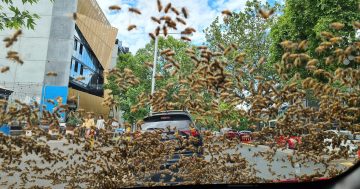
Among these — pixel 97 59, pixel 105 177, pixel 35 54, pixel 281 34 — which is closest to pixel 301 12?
pixel 281 34

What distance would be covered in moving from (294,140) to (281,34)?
642 inches

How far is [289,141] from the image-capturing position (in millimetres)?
4812

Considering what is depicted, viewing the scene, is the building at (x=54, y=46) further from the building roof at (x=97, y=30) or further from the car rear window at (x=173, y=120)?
the car rear window at (x=173, y=120)

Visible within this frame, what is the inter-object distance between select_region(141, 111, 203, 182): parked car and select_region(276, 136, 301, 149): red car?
49.3 inches

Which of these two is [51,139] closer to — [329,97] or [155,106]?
[155,106]

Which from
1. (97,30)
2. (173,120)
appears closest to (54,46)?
(97,30)

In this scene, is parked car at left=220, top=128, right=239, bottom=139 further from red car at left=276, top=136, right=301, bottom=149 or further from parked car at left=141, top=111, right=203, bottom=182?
red car at left=276, top=136, right=301, bottom=149

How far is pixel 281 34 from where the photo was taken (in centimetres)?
1975

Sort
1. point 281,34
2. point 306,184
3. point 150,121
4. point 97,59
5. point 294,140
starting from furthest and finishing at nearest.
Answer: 1. point 97,59
2. point 281,34
3. point 150,121
4. point 294,140
5. point 306,184

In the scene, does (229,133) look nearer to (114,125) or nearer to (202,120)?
(202,120)

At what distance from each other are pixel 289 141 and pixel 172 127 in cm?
227

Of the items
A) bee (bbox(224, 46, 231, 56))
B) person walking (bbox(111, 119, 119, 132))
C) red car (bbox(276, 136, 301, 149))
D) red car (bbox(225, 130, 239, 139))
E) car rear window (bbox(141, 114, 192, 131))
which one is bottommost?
red car (bbox(276, 136, 301, 149))

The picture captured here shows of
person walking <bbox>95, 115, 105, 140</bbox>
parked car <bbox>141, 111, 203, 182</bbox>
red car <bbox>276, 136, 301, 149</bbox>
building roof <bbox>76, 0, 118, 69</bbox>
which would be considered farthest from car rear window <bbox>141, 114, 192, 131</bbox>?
building roof <bbox>76, 0, 118, 69</bbox>

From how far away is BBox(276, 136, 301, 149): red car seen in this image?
4754 millimetres
